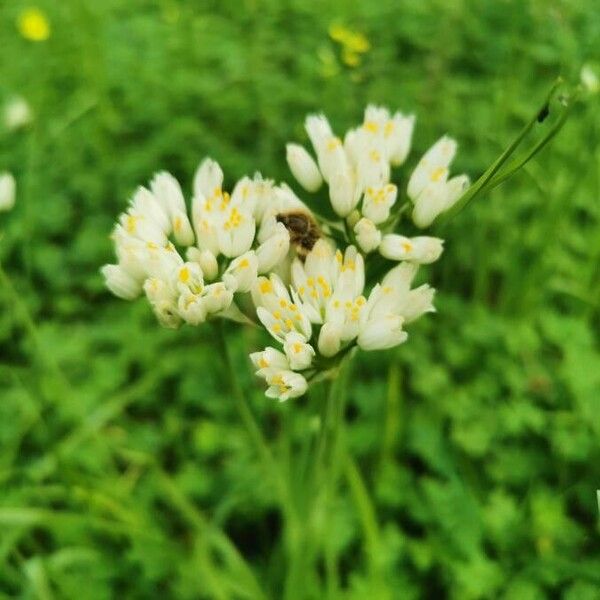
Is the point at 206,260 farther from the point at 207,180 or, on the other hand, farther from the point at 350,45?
the point at 350,45

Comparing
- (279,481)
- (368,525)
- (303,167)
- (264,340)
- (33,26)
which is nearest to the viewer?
(303,167)

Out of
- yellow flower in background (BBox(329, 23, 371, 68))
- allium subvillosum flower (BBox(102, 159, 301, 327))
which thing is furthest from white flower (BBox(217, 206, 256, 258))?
yellow flower in background (BBox(329, 23, 371, 68))

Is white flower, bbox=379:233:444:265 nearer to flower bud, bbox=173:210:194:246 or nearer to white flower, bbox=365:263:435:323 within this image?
white flower, bbox=365:263:435:323

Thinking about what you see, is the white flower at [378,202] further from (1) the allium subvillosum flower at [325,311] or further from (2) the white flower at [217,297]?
(2) the white flower at [217,297]

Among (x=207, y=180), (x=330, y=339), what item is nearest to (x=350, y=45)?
(x=207, y=180)

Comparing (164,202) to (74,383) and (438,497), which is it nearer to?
(438,497)

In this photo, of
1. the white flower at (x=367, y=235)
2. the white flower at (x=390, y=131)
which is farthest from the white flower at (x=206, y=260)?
the white flower at (x=390, y=131)

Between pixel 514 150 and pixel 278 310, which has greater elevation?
A: pixel 514 150
